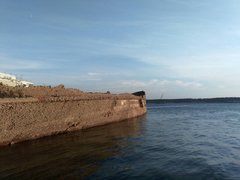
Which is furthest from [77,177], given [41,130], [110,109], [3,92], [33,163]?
[110,109]

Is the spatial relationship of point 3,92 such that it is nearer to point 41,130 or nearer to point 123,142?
point 41,130

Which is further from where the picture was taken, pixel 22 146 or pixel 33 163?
pixel 22 146

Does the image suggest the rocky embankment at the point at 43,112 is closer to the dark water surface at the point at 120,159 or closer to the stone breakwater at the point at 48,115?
the stone breakwater at the point at 48,115

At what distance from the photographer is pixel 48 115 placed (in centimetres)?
1452

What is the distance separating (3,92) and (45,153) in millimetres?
4278

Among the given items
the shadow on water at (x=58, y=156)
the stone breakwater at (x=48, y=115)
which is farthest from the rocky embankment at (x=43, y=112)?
the shadow on water at (x=58, y=156)

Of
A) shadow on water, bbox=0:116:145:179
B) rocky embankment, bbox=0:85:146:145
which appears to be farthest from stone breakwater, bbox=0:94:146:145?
shadow on water, bbox=0:116:145:179

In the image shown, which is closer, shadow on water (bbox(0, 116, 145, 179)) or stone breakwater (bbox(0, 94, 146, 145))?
shadow on water (bbox(0, 116, 145, 179))

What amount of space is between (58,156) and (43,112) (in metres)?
3.89

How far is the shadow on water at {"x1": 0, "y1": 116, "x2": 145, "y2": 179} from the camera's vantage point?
28.6ft

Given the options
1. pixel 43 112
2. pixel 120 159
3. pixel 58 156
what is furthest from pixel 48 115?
pixel 120 159

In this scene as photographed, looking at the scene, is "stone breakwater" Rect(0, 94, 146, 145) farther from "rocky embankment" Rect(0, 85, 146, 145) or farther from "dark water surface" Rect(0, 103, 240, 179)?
"dark water surface" Rect(0, 103, 240, 179)

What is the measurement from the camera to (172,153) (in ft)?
38.3

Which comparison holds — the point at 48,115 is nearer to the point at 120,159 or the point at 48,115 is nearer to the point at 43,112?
the point at 43,112
